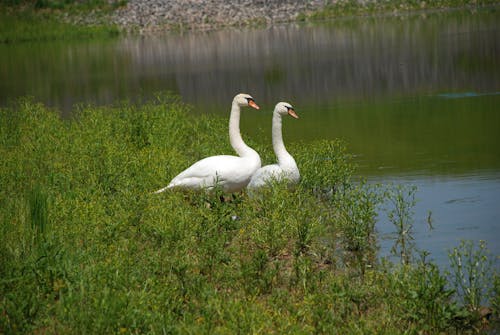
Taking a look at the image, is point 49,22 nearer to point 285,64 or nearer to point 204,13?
point 204,13

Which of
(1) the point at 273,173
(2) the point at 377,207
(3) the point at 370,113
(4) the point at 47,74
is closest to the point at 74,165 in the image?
(1) the point at 273,173

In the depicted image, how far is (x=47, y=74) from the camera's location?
38.9 metres

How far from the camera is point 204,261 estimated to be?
879 cm

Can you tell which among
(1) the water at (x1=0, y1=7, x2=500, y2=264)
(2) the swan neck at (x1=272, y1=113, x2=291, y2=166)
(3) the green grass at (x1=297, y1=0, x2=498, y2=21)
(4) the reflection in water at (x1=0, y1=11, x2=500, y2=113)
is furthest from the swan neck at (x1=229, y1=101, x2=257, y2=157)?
(3) the green grass at (x1=297, y1=0, x2=498, y2=21)

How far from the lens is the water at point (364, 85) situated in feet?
45.2

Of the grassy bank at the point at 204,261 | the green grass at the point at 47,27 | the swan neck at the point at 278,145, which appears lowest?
the green grass at the point at 47,27

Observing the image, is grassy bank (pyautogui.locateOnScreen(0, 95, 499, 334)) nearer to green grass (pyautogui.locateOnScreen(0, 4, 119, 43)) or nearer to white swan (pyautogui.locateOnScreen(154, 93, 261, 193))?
white swan (pyautogui.locateOnScreen(154, 93, 261, 193))

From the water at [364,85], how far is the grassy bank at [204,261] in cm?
118

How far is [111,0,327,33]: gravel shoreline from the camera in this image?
5928cm

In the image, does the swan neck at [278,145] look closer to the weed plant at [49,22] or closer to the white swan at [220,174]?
the white swan at [220,174]

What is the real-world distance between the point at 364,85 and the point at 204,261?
18.6m

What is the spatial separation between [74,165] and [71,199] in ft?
8.59

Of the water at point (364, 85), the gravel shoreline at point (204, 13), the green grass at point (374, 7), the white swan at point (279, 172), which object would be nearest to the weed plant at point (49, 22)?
the gravel shoreline at point (204, 13)

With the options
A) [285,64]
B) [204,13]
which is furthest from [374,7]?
[285,64]
